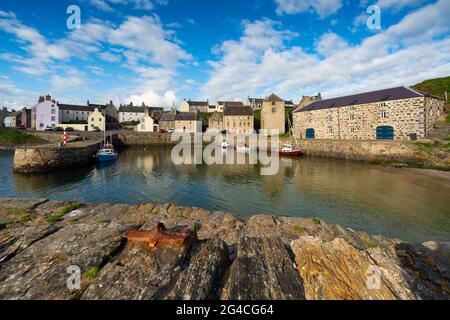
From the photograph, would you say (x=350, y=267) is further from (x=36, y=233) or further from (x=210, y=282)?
(x=36, y=233)

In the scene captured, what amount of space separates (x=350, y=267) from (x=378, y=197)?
17.4 metres

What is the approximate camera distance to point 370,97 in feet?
149

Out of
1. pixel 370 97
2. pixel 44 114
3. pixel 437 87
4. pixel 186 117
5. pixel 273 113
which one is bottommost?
pixel 370 97

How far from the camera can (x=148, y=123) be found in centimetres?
8431

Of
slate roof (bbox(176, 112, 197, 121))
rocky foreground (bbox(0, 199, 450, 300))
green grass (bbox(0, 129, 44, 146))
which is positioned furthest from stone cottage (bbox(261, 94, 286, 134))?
rocky foreground (bbox(0, 199, 450, 300))

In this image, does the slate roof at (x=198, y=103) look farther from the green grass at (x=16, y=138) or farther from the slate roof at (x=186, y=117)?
the green grass at (x=16, y=138)

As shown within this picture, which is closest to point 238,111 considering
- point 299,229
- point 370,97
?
point 370,97

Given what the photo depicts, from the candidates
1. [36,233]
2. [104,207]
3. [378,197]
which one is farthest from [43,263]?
[378,197]

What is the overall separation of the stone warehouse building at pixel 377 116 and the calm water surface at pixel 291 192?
14.3m

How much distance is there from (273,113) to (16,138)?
238ft

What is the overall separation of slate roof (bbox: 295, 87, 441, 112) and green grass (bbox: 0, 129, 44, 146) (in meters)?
73.5

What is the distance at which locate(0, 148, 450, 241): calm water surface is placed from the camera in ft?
46.2

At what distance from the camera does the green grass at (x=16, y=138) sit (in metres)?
52.8

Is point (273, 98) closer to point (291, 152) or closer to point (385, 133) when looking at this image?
point (291, 152)
